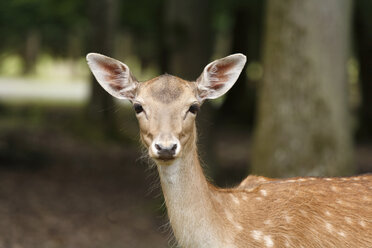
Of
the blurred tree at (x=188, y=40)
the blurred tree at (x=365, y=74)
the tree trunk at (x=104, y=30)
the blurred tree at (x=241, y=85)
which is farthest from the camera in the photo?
the blurred tree at (x=241, y=85)

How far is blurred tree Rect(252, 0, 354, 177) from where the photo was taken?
779 centimetres

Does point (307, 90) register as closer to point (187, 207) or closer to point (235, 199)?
point (235, 199)

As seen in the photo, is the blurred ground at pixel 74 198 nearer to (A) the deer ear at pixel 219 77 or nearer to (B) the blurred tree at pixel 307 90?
(B) the blurred tree at pixel 307 90

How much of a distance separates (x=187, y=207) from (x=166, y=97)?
75cm

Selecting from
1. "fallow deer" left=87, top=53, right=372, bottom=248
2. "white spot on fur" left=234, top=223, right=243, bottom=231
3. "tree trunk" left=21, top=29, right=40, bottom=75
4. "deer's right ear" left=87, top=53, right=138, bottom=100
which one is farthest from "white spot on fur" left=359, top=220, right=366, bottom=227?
"tree trunk" left=21, top=29, right=40, bottom=75

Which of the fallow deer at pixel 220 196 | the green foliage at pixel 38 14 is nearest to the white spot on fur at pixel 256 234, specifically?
the fallow deer at pixel 220 196

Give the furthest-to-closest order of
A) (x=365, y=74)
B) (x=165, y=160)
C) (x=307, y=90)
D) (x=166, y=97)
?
1. (x=365, y=74)
2. (x=307, y=90)
3. (x=166, y=97)
4. (x=165, y=160)

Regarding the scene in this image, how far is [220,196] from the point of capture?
4715 mm

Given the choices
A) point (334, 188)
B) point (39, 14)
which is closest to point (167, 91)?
point (334, 188)

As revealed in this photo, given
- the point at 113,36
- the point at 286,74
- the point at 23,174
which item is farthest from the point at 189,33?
the point at 113,36

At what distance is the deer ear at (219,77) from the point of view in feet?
15.5

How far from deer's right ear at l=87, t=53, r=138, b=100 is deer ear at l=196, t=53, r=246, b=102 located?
0.48 metres

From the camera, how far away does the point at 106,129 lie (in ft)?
52.0

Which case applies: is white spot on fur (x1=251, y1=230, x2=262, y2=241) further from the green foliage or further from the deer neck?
the green foliage
